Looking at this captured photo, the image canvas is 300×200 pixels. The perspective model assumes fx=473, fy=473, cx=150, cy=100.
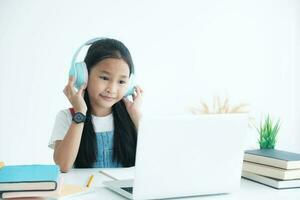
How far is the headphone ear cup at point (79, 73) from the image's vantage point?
1.94 metres

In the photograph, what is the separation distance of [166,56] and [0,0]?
51.3 inches

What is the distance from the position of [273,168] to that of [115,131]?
0.84 metres

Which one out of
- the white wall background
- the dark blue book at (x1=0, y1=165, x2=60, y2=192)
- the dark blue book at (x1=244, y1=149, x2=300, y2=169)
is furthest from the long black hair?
the white wall background

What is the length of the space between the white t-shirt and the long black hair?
2 cm

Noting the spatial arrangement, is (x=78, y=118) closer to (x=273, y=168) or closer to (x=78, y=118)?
(x=78, y=118)

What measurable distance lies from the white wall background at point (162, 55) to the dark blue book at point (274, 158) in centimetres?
214

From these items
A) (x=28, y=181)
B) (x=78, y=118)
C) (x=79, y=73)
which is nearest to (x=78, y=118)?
(x=78, y=118)

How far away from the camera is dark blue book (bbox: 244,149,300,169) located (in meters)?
1.33

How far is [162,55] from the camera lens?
12.2ft

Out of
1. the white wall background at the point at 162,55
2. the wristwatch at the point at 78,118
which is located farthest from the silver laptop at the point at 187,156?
the white wall background at the point at 162,55

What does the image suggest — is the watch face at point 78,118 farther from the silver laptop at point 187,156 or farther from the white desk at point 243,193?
the silver laptop at point 187,156

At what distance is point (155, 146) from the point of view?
112 centimetres

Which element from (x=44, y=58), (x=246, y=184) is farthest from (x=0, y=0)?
(x=246, y=184)

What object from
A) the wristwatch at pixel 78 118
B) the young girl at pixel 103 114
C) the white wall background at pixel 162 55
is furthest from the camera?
the white wall background at pixel 162 55
